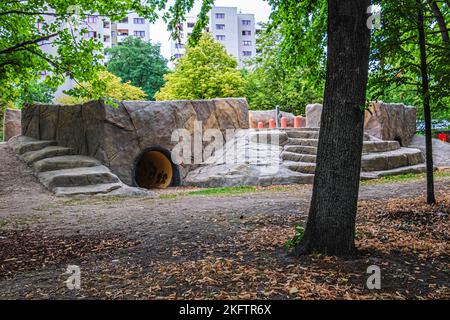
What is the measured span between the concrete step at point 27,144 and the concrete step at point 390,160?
520 inches

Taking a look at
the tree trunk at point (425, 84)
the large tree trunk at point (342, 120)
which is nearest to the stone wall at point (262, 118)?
the tree trunk at point (425, 84)

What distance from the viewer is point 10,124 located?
20938 mm

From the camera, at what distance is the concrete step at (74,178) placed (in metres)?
13.0

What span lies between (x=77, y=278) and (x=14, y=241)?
114 inches

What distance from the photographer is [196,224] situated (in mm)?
7012

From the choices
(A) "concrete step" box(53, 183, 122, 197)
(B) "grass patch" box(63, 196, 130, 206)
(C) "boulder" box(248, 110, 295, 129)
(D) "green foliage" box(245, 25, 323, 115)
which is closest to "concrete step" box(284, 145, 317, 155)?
(A) "concrete step" box(53, 183, 122, 197)

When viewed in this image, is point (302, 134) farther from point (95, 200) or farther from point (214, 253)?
point (214, 253)

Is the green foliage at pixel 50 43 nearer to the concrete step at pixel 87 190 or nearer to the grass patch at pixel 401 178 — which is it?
the concrete step at pixel 87 190

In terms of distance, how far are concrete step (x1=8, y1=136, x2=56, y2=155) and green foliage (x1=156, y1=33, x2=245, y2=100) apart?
15889mm

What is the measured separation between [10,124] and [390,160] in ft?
62.8

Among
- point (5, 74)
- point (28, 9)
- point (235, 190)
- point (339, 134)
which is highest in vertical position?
point (28, 9)

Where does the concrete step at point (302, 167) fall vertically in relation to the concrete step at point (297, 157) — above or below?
below
